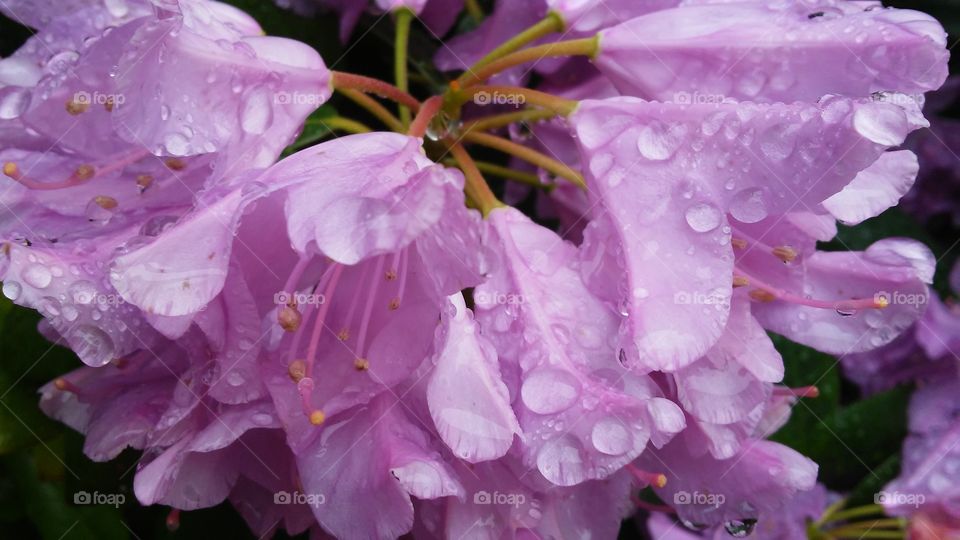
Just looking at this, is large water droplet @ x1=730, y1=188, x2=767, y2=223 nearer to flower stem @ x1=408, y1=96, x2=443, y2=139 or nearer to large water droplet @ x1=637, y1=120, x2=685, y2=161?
large water droplet @ x1=637, y1=120, x2=685, y2=161

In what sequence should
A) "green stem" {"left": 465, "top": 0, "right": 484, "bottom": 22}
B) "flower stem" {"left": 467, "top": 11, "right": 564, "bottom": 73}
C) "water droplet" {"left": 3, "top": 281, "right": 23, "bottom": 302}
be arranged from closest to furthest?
"water droplet" {"left": 3, "top": 281, "right": 23, "bottom": 302} < "flower stem" {"left": 467, "top": 11, "right": 564, "bottom": 73} < "green stem" {"left": 465, "top": 0, "right": 484, "bottom": 22}

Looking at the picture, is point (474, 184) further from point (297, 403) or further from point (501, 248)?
point (297, 403)

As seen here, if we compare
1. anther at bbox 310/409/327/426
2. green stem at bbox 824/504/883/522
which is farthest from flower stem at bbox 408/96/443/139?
green stem at bbox 824/504/883/522

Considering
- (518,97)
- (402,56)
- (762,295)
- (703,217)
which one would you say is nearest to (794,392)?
(762,295)

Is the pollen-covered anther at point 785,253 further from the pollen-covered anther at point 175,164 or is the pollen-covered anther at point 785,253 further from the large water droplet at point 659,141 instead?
the pollen-covered anther at point 175,164

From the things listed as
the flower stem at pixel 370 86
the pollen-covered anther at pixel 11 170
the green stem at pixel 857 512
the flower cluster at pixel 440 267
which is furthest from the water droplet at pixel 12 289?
the green stem at pixel 857 512

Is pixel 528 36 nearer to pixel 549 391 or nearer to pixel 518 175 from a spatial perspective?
pixel 518 175
